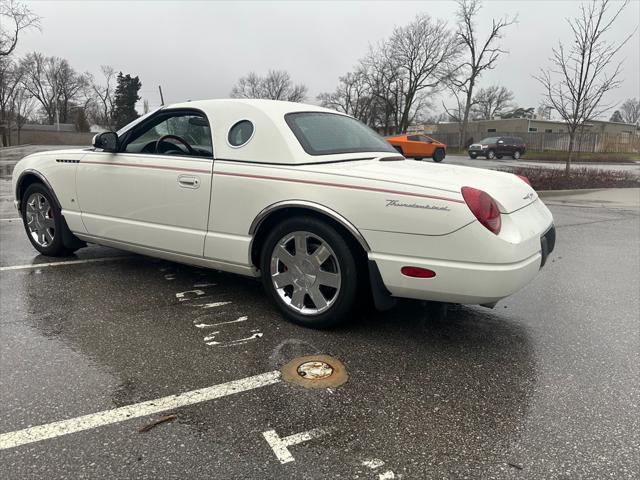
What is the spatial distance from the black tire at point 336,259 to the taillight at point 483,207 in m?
0.84

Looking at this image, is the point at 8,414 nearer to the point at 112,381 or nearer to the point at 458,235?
the point at 112,381

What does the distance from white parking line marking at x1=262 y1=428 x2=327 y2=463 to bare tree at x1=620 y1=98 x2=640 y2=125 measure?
11277 centimetres

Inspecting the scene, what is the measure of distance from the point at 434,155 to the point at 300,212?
26.4 m

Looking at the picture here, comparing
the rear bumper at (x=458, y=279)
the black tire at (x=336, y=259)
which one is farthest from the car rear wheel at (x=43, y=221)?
the rear bumper at (x=458, y=279)

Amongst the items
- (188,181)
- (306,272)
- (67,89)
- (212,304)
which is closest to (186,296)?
(212,304)

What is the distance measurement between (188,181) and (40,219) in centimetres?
241

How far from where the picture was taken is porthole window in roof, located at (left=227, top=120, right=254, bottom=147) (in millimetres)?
3737

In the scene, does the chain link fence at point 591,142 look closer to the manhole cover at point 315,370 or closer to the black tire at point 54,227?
the black tire at point 54,227

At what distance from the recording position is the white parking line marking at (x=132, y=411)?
7.34ft

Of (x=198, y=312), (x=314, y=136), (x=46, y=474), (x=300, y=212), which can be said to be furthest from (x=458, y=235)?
(x=46, y=474)

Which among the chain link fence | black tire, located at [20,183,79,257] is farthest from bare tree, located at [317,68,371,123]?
black tire, located at [20,183,79,257]

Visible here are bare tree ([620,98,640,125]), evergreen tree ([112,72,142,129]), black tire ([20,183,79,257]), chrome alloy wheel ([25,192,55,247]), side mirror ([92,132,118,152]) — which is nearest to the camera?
side mirror ([92,132,118,152])

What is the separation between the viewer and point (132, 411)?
2459 mm

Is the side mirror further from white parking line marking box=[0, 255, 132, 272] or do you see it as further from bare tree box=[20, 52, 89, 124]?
bare tree box=[20, 52, 89, 124]
